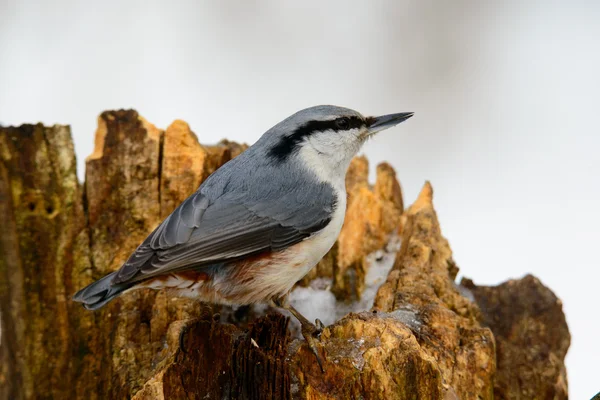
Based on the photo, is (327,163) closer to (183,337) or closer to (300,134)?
(300,134)

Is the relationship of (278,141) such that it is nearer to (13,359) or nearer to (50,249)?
(50,249)

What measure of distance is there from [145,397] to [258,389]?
1.25ft

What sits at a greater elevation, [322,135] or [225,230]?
[322,135]

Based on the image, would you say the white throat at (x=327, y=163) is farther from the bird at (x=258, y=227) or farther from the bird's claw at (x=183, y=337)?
the bird's claw at (x=183, y=337)

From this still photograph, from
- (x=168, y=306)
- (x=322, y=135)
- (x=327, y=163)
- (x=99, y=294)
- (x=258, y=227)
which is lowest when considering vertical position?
(x=168, y=306)

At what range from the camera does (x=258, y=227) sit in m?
2.62

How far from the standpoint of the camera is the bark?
94.0 inches

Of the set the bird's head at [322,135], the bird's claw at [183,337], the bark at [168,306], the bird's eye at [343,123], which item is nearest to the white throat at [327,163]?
the bird's head at [322,135]

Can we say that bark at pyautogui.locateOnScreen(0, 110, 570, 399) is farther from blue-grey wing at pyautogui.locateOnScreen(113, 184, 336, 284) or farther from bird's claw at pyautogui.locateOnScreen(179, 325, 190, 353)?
blue-grey wing at pyautogui.locateOnScreen(113, 184, 336, 284)

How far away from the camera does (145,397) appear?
7.38 feet

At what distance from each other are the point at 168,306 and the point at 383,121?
127 centimetres

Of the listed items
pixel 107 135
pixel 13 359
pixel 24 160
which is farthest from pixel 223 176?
pixel 13 359

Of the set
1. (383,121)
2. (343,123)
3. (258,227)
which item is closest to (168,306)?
(258,227)

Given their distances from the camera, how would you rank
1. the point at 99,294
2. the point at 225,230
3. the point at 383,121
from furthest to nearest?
the point at 383,121 < the point at 225,230 < the point at 99,294
